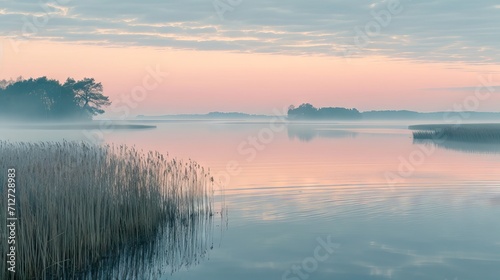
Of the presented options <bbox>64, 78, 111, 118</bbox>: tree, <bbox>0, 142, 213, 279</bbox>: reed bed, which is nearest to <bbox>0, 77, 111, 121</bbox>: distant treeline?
<bbox>64, 78, 111, 118</bbox>: tree

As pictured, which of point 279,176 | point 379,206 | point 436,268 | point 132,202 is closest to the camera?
point 436,268

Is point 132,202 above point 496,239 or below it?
above

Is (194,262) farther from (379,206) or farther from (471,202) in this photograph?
(471,202)

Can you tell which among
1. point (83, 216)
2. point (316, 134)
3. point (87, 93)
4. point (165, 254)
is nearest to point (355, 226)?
point (165, 254)

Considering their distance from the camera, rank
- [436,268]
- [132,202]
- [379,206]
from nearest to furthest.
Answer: [436,268] → [132,202] → [379,206]

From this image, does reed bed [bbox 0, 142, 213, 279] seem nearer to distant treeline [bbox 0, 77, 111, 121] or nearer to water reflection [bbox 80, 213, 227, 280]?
water reflection [bbox 80, 213, 227, 280]

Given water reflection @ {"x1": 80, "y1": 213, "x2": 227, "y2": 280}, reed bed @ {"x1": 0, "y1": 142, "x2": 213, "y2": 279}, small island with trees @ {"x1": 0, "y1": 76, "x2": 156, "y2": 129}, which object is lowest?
water reflection @ {"x1": 80, "y1": 213, "x2": 227, "y2": 280}

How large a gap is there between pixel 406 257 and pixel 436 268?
2.60 feet

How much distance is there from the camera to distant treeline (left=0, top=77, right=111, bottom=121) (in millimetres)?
93981

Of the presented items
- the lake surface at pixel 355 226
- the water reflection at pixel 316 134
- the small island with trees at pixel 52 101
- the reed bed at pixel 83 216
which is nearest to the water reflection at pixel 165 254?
the reed bed at pixel 83 216

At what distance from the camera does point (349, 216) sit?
14.3 metres

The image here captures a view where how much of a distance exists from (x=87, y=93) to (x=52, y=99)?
6.38m

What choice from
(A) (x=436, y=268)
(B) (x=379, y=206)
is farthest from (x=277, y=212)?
(A) (x=436, y=268)

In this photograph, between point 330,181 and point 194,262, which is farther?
point 330,181
